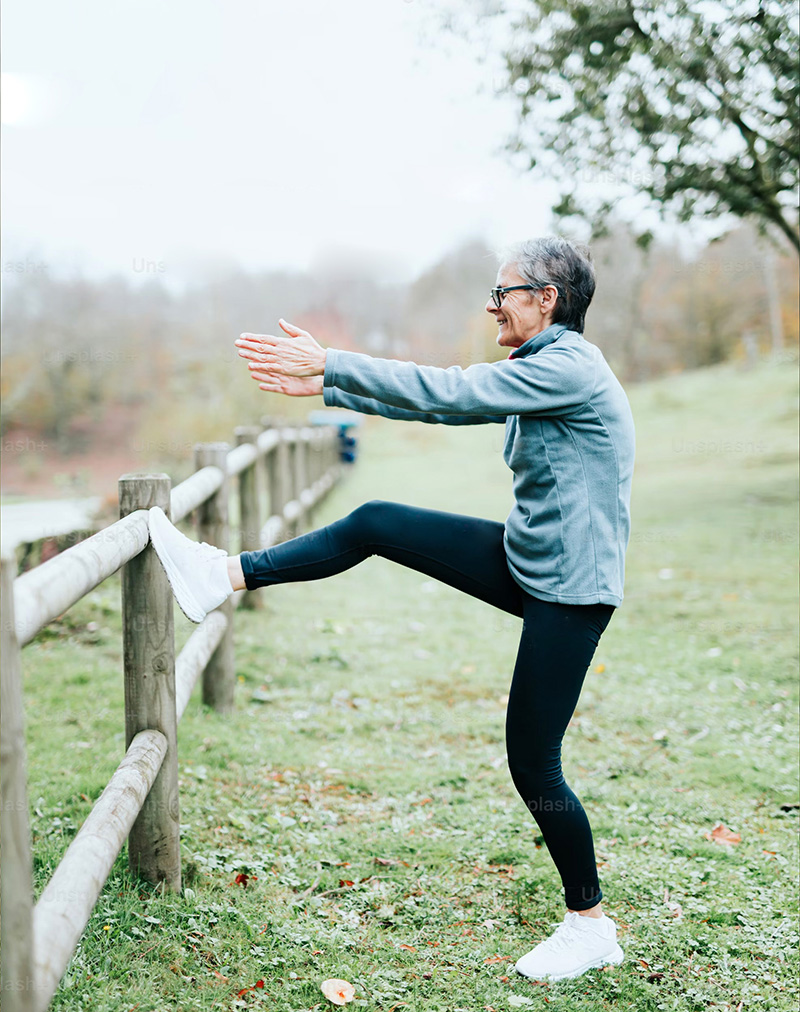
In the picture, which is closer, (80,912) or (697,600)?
(80,912)

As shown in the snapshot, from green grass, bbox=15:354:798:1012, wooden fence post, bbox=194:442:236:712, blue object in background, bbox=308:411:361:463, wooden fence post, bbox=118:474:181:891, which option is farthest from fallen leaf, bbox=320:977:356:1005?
blue object in background, bbox=308:411:361:463

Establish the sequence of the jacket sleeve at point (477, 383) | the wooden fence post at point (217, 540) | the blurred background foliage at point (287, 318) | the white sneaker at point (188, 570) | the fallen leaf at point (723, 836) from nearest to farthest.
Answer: the jacket sleeve at point (477, 383) → the white sneaker at point (188, 570) → the fallen leaf at point (723, 836) → the wooden fence post at point (217, 540) → the blurred background foliage at point (287, 318)

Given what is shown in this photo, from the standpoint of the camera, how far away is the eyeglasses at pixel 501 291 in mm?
2385

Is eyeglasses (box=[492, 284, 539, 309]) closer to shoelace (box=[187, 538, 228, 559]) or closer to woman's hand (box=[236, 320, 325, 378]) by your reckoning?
woman's hand (box=[236, 320, 325, 378])

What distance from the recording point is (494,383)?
222 cm

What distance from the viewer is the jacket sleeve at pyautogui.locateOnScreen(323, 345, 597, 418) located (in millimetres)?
2213

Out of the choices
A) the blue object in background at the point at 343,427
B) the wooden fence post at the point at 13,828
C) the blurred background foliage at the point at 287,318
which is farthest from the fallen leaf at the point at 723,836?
the blue object in background at the point at 343,427

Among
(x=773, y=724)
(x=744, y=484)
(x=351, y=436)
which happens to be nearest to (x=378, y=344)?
(x=351, y=436)

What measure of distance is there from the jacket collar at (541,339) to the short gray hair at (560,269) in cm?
5

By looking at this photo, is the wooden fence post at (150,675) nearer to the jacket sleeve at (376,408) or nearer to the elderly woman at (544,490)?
the elderly woman at (544,490)

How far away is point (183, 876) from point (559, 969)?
3.60 ft

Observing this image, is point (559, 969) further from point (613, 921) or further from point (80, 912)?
point (80, 912)

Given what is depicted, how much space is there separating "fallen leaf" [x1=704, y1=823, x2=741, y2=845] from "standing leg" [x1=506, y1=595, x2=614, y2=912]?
1003mm

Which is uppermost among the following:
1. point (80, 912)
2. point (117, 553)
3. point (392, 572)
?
point (117, 553)
